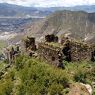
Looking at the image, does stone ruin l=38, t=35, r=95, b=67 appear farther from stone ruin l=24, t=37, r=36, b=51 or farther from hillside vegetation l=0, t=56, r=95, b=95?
stone ruin l=24, t=37, r=36, b=51

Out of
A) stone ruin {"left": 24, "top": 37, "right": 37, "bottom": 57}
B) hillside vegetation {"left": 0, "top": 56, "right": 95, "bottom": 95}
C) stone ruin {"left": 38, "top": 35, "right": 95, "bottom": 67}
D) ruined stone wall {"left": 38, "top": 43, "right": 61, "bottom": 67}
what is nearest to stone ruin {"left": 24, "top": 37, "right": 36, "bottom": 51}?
stone ruin {"left": 24, "top": 37, "right": 37, "bottom": 57}

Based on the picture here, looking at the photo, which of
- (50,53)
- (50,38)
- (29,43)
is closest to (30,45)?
(29,43)

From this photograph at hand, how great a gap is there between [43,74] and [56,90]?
3545 mm

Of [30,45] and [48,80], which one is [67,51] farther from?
[48,80]

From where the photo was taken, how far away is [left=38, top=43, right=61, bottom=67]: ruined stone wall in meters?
45.4

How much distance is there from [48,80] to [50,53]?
347 inches

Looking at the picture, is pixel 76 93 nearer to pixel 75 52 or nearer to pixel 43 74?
pixel 43 74

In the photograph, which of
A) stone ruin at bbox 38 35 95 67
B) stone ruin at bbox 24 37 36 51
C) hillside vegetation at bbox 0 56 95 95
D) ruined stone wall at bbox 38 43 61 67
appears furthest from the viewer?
stone ruin at bbox 24 37 36 51

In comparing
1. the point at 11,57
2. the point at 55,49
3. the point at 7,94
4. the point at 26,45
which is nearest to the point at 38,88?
the point at 7,94

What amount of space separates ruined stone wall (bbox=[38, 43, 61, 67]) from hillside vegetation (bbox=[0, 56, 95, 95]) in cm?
184

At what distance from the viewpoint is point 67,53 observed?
49562 mm

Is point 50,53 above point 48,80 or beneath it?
above

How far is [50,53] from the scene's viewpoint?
4738 cm

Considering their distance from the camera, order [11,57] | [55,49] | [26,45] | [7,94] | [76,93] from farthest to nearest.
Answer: [11,57]
[26,45]
[55,49]
[7,94]
[76,93]
